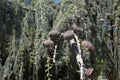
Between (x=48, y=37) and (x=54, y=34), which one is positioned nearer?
(x=54, y=34)

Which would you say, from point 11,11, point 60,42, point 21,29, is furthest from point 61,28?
point 11,11

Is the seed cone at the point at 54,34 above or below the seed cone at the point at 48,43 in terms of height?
above

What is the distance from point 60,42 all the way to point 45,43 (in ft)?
1.16

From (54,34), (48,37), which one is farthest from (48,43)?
(48,37)

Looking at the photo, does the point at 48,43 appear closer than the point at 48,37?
Yes

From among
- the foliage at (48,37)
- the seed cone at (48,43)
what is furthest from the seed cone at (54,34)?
the foliage at (48,37)

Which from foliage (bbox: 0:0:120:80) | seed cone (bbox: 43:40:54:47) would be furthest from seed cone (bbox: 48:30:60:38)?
foliage (bbox: 0:0:120:80)

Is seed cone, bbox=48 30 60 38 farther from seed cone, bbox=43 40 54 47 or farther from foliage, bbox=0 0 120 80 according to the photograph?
foliage, bbox=0 0 120 80

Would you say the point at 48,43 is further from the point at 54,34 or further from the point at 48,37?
the point at 48,37

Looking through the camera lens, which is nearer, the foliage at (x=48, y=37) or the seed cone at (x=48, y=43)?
the seed cone at (x=48, y=43)

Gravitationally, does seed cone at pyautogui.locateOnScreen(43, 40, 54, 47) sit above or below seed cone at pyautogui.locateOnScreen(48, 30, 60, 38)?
below

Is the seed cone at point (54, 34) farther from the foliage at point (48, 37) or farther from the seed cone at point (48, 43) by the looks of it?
the foliage at point (48, 37)

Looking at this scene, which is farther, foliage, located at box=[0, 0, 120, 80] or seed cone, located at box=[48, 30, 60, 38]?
foliage, located at box=[0, 0, 120, 80]

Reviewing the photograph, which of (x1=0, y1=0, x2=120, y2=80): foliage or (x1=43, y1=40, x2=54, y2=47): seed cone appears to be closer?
(x1=43, y1=40, x2=54, y2=47): seed cone
